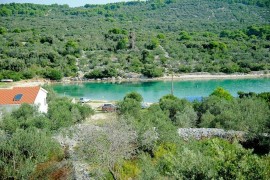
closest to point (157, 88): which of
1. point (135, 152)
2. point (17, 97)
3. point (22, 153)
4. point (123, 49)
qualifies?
point (123, 49)

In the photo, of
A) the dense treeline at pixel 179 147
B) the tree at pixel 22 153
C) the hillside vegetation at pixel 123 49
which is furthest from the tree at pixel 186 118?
the hillside vegetation at pixel 123 49

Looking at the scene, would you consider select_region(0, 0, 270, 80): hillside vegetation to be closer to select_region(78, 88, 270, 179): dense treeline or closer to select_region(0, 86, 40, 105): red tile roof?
select_region(0, 86, 40, 105): red tile roof

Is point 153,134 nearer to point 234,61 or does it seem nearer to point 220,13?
point 234,61

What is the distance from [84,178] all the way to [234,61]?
67552mm

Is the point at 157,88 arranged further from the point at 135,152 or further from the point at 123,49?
the point at 135,152

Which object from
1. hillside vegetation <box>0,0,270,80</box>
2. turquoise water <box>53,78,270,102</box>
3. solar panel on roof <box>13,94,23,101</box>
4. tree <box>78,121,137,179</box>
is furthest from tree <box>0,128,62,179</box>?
hillside vegetation <box>0,0,270,80</box>

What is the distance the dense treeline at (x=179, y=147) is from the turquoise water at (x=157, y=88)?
2500 centimetres

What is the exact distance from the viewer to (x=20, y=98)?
25.7 m

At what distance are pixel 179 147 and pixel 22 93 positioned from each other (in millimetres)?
15620

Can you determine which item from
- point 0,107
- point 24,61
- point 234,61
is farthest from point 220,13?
point 0,107

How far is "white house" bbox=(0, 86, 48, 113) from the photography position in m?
25.4

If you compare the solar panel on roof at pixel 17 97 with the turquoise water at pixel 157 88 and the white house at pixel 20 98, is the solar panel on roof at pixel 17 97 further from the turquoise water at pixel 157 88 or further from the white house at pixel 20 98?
the turquoise water at pixel 157 88

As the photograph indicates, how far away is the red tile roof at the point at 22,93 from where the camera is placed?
25469mm

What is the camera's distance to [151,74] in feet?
218
